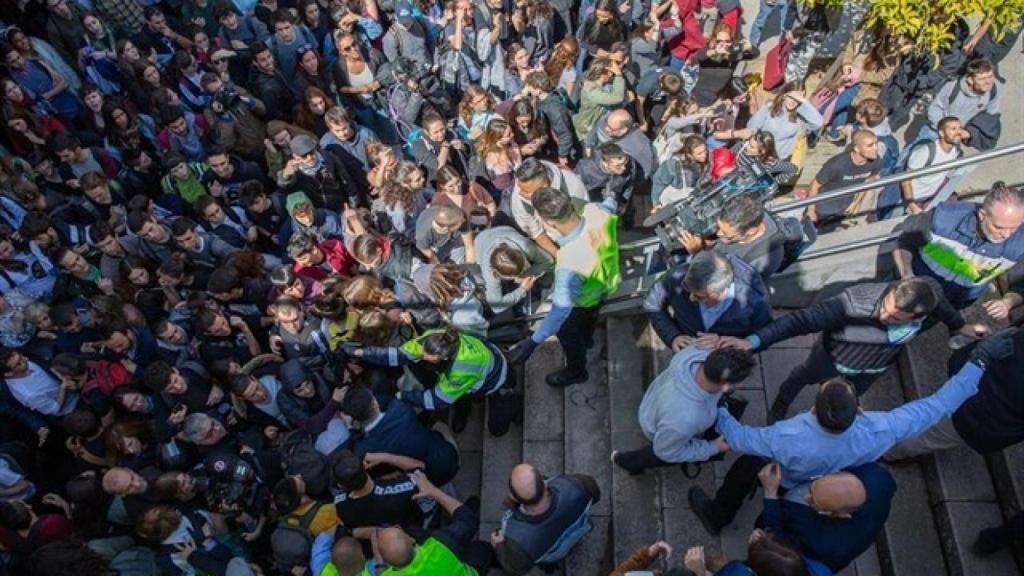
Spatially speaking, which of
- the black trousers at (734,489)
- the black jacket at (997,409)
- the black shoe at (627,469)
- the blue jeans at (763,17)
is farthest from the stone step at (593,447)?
the blue jeans at (763,17)

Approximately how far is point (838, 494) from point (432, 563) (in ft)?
7.06

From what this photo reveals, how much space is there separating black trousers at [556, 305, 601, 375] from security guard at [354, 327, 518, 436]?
54 cm

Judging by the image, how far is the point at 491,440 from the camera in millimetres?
5887

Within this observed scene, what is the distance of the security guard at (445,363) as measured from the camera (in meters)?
4.60

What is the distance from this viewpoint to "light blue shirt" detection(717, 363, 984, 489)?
141 inches

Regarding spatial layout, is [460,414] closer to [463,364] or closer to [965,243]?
[463,364]

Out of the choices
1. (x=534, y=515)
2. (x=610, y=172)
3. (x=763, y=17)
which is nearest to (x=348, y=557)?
(x=534, y=515)

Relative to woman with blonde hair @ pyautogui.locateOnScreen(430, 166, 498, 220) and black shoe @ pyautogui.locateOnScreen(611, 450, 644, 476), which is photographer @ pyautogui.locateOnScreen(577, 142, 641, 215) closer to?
woman with blonde hair @ pyautogui.locateOnScreen(430, 166, 498, 220)

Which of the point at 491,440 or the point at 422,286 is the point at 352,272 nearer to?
the point at 422,286

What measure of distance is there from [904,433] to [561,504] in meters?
1.94

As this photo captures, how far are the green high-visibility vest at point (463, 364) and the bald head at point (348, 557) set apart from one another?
1.34 metres

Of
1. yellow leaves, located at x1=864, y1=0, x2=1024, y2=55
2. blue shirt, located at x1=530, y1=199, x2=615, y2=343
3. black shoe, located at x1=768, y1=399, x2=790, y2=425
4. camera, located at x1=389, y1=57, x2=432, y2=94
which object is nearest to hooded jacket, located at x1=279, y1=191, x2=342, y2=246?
camera, located at x1=389, y1=57, x2=432, y2=94

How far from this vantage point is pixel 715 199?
4684 millimetres

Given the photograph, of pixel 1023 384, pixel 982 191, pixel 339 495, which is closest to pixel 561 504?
pixel 339 495
